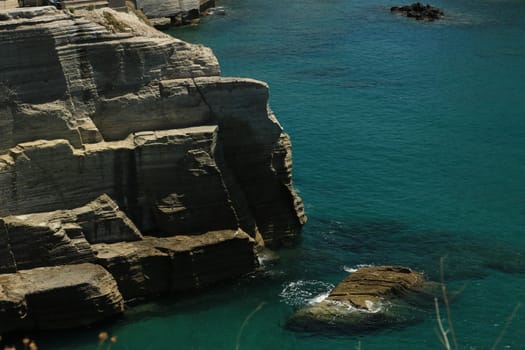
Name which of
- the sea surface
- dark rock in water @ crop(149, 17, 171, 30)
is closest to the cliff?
the sea surface

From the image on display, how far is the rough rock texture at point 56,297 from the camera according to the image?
27766 millimetres

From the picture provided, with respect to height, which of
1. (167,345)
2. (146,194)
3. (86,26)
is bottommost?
(167,345)

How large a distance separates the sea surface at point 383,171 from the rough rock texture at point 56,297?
578 millimetres

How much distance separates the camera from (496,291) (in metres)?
31.1

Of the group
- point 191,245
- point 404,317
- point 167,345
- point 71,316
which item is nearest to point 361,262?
point 404,317

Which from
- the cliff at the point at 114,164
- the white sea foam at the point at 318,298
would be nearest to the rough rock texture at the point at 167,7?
the cliff at the point at 114,164

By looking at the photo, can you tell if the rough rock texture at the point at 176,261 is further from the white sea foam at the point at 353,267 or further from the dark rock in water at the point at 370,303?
the white sea foam at the point at 353,267

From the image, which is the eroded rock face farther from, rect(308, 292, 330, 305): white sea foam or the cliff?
rect(308, 292, 330, 305): white sea foam

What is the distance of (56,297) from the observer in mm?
28062

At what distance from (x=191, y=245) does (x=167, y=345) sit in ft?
12.7

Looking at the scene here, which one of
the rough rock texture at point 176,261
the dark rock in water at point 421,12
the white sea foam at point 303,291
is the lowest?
the white sea foam at point 303,291

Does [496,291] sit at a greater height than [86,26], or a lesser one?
lesser

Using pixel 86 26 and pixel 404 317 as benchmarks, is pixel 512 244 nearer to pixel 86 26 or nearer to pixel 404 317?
pixel 404 317

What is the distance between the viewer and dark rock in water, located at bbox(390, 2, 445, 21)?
73.2m
